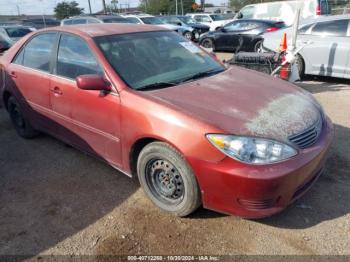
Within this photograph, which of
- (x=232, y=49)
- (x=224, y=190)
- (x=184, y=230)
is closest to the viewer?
(x=224, y=190)

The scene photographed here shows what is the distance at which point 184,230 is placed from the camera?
2.79 meters

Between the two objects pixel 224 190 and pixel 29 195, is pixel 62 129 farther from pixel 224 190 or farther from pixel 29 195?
pixel 224 190

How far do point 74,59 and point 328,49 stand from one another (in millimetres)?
5762

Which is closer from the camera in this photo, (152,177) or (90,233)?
(90,233)

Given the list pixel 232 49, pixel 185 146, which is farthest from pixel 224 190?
pixel 232 49

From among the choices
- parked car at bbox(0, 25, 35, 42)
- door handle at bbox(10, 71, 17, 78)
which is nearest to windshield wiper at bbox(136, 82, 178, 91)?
door handle at bbox(10, 71, 17, 78)

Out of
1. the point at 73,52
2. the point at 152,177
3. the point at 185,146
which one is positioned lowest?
the point at 152,177

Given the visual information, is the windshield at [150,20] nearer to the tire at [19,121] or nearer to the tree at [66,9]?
the tire at [19,121]

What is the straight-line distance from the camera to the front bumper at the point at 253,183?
2371mm

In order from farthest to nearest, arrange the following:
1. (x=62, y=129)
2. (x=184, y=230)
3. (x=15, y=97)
A: 1. (x=15, y=97)
2. (x=62, y=129)
3. (x=184, y=230)

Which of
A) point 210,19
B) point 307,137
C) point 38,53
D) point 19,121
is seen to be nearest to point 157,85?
point 307,137

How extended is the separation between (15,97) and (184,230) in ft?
10.6

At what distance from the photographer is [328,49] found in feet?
23.5

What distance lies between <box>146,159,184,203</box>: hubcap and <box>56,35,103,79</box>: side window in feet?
3.44
